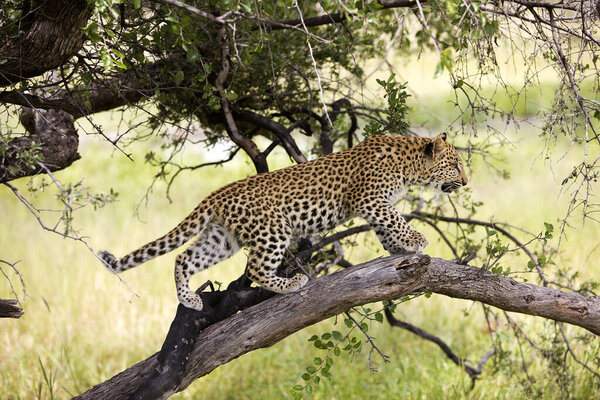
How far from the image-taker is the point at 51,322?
10.9m

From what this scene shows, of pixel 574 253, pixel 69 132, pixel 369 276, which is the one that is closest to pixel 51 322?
pixel 69 132

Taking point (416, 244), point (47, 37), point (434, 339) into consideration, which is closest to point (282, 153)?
point (434, 339)

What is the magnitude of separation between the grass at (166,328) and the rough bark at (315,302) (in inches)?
50.5

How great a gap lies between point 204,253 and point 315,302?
1096mm

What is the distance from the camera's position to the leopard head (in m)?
6.19

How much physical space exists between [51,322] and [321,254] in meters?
6.17

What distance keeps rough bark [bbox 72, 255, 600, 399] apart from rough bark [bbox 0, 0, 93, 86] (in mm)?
2157

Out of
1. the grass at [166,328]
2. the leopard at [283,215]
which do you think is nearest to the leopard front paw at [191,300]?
the leopard at [283,215]

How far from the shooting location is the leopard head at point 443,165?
619cm

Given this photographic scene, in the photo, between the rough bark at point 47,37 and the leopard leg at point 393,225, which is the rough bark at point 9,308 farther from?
the leopard leg at point 393,225

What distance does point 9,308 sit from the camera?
516 centimetres

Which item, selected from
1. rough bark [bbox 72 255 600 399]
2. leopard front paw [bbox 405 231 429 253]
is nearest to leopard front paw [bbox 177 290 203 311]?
rough bark [bbox 72 255 600 399]

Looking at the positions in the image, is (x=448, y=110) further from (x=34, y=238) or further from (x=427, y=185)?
(x=427, y=185)

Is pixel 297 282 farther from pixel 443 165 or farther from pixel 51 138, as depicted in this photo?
pixel 51 138
